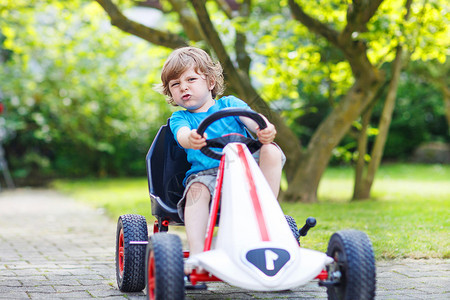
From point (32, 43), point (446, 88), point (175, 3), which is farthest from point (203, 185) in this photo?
point (446, 88)

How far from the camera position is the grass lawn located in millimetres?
4668

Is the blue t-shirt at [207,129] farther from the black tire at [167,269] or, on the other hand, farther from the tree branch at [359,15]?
the tree branch at [359,15]

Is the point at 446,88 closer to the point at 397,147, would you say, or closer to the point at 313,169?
the point at 397,147

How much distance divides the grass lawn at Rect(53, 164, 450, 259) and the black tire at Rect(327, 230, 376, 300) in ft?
5.97

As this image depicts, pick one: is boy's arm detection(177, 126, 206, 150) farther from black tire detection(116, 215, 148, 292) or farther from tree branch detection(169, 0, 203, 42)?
tree branch detection(169, 0, 203, 42)

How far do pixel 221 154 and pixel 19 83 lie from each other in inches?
438

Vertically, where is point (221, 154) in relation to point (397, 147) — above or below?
above

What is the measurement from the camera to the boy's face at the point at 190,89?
129 inches

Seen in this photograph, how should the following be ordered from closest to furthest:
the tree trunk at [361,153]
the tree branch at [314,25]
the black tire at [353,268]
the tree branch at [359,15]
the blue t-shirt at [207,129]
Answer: the black tire at [353,268], the blue t-shirt at [207,129], the tree branch at [359,15], the tree branch at [314,25], the tree trunk at [361,153]

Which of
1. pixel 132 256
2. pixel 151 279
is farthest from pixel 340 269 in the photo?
pixel 132 256

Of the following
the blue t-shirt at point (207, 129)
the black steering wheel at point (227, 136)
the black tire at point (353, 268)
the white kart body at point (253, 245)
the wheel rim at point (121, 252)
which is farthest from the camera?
the wheel rim at point (121, 252)

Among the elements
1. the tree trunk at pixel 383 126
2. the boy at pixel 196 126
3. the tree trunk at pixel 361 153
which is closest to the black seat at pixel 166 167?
the boy at pixel 196 126

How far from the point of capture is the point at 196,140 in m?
2.90

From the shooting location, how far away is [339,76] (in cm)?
876
